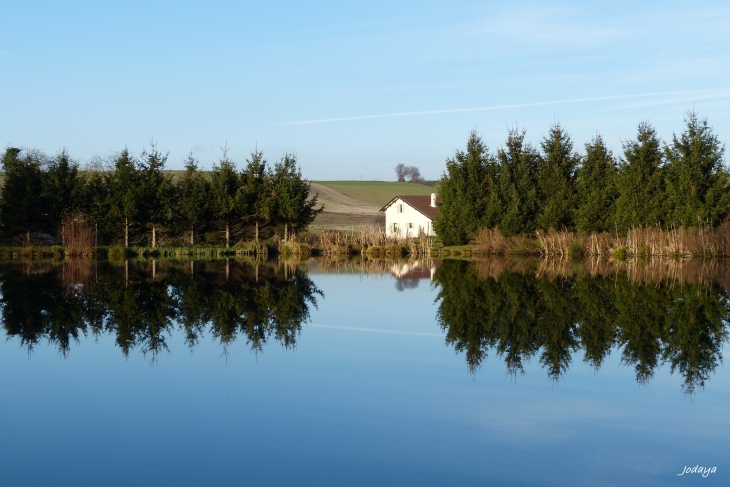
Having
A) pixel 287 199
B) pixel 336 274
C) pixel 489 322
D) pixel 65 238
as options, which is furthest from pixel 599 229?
pixel 489 322

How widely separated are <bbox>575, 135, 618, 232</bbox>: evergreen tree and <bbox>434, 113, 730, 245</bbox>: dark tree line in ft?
0.16

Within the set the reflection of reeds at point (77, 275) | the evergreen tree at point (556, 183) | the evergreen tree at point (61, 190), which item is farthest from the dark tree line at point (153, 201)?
the evergreen tree at point (556, 183)

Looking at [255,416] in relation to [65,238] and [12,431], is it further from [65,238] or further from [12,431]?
[65,238]

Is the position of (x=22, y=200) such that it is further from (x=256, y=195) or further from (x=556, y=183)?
(x=556, y=183)

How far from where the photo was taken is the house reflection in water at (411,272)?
23.4m

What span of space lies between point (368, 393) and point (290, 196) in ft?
A: 105

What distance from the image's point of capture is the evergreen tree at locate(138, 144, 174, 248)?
130 feet

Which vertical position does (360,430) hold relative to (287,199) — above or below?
below

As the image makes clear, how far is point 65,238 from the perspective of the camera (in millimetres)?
37531

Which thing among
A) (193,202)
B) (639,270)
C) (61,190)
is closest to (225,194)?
(193,202)

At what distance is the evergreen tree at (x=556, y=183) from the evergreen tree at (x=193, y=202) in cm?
1645

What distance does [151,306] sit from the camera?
53.4 ft

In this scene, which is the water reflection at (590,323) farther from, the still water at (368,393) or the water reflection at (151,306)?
the water reflection at (151,306)

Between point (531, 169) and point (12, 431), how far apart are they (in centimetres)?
3745
